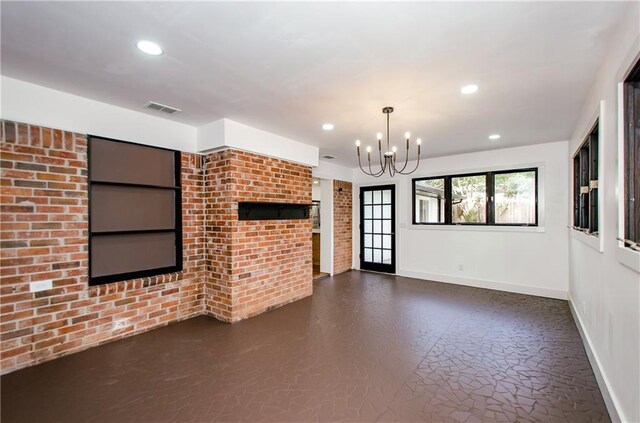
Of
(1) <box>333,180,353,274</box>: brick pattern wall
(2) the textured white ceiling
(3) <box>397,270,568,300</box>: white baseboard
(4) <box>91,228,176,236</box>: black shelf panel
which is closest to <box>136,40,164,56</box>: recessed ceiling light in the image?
(2) the textured white ceiling

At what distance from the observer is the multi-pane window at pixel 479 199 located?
195 inches

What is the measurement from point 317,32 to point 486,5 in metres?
0.96

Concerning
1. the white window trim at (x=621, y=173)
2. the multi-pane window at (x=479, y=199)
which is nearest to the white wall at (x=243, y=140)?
the multi-pane window at (x=479, y=199)

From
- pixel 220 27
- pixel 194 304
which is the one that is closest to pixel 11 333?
pixel 194 304

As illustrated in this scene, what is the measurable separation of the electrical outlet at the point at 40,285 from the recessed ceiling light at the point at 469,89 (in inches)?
164

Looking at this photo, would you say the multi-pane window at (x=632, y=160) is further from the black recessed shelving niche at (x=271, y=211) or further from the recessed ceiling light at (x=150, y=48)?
the black recessed shelving niche at (x=271, y=211)

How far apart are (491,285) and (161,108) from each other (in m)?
5.73

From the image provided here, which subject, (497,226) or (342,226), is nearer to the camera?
(497,226)

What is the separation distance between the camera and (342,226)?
6.72m

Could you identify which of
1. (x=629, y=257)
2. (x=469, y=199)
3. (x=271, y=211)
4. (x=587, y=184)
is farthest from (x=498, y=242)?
(x=271, y=211)

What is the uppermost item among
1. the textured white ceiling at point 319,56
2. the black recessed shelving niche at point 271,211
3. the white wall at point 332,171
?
the textured white ceiling at point 319,56

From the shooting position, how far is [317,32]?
1844 mm

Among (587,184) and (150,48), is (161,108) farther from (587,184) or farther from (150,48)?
(587,184)

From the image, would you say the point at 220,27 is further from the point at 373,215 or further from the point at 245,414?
the point at 373,215
